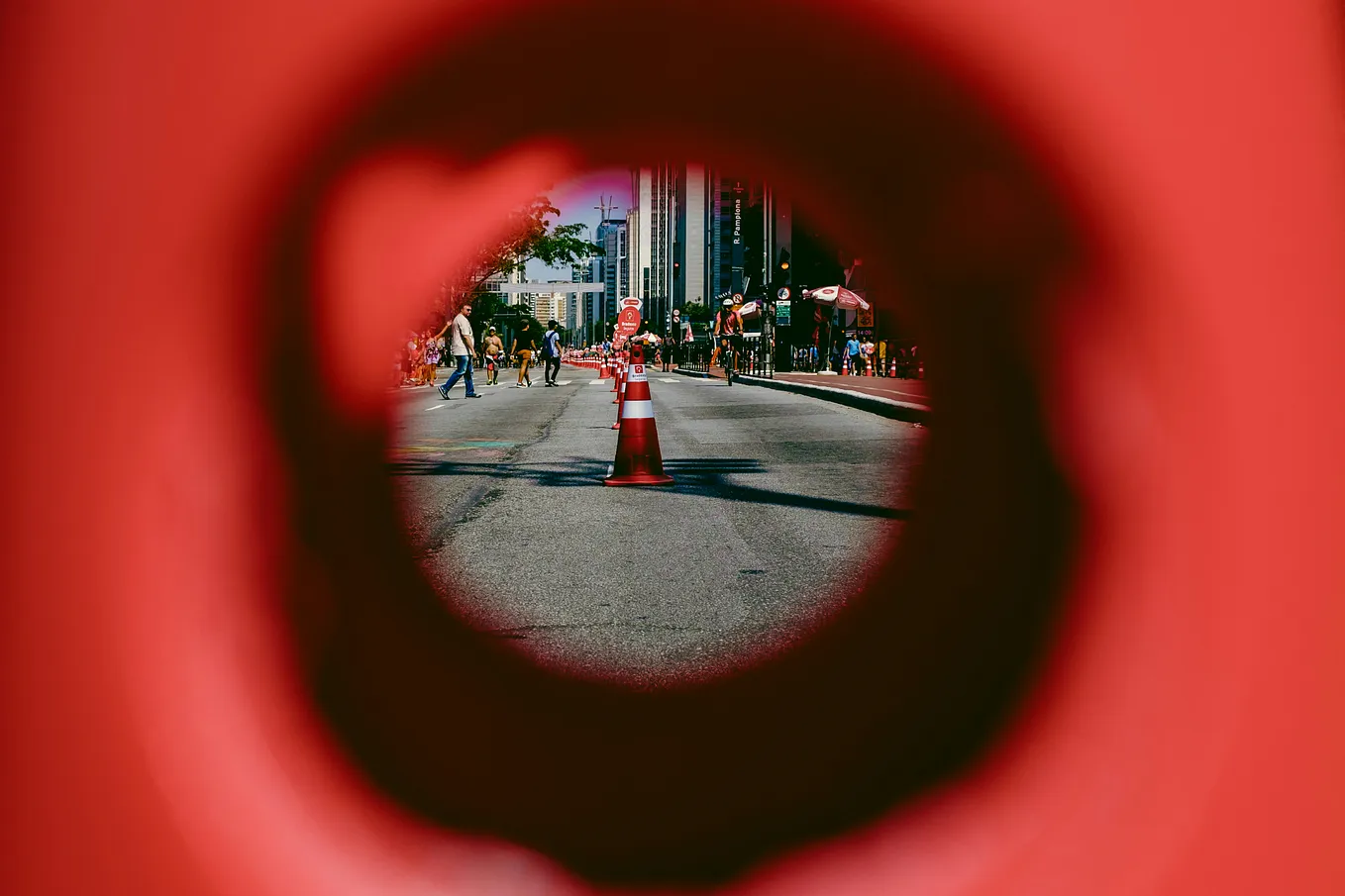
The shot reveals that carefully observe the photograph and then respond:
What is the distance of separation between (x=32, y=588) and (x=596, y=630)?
12.1 ft

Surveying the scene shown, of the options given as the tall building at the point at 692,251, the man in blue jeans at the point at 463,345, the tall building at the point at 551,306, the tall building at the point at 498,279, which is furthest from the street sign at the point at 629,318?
the tall building at the point at 551,306

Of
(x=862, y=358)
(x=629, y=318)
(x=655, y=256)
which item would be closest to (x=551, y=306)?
(x=655, y=256)

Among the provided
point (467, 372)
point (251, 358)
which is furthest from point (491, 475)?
point (467, 372)

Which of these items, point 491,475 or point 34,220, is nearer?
point 34,220

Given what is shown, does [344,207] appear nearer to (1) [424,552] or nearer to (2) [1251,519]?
(2) [1251,519]

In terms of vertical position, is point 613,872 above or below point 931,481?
below

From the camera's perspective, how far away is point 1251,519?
1464 millimetres

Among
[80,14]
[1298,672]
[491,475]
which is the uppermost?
[80,14]

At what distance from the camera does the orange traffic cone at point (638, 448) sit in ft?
35.4

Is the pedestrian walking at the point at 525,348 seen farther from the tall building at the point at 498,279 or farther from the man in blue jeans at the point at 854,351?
the tall building at the point at 498,279

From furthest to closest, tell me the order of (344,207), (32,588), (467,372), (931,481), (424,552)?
1. (467,372)
2. (424,552)
3. (931,481)
4. (344,207)
5. (32,588)

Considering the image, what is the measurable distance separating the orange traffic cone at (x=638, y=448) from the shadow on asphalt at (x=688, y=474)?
201mm

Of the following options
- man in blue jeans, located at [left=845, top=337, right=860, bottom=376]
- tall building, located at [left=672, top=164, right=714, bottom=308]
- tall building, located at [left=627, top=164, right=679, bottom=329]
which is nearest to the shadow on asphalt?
man in blue jeans, located at [left=845, top=337, right=860, bottom=376]

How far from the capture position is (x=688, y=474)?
11.5 meters
